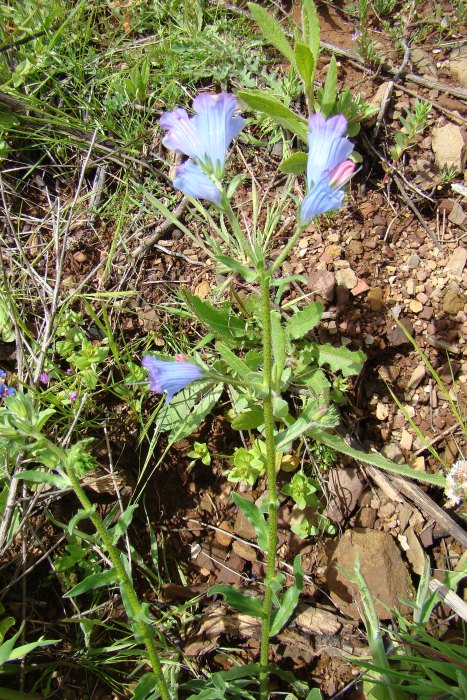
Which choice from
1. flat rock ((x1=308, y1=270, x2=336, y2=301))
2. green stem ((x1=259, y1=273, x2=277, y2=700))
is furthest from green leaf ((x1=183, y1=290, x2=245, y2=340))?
green stem ((x1=259, y1=273, x2=277, y2=700))

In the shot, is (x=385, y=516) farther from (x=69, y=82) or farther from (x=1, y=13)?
(x=1, y=13)

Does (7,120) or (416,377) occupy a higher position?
(7,120)

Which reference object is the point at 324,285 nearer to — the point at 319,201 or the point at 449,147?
the point at 449,147

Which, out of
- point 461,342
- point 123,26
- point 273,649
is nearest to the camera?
point 273,649

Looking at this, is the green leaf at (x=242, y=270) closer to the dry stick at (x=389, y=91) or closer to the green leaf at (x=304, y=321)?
the green leaf at (x=304, y=321)

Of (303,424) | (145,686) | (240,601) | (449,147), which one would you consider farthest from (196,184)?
(449,147)

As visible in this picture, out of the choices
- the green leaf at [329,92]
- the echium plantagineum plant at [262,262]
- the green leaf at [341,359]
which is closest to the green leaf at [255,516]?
the echium plantagineum plant at [262,262]

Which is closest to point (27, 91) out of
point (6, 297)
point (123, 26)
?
point (123, 26)
